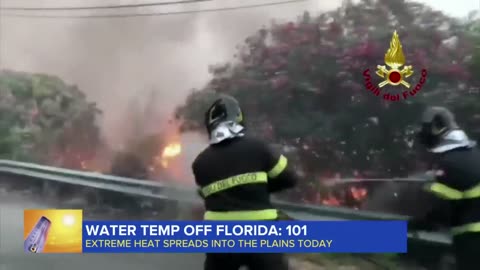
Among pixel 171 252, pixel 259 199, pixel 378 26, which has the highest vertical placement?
pixel 378 26

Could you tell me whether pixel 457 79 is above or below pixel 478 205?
above

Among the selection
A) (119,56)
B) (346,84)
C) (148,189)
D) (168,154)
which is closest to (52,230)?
(148,189)

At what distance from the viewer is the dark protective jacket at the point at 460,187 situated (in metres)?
3.11

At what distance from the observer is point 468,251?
124 inches

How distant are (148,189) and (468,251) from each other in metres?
1.81

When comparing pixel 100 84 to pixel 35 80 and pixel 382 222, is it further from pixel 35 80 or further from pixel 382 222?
pixel 382 222

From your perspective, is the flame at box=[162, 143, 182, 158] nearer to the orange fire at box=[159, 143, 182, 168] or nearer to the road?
the orange fire at box=[159, 143, 182, 168]

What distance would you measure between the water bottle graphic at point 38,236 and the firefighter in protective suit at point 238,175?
3.62ft

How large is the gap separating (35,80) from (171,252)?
129 cm

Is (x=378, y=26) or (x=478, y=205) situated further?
(x=378, y=26)

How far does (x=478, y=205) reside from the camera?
3.13 metres

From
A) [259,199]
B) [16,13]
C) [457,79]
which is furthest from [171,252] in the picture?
[457,79]

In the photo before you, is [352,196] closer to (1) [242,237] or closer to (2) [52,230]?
(1) [242,237]

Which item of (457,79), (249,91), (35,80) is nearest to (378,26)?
(457,79)
